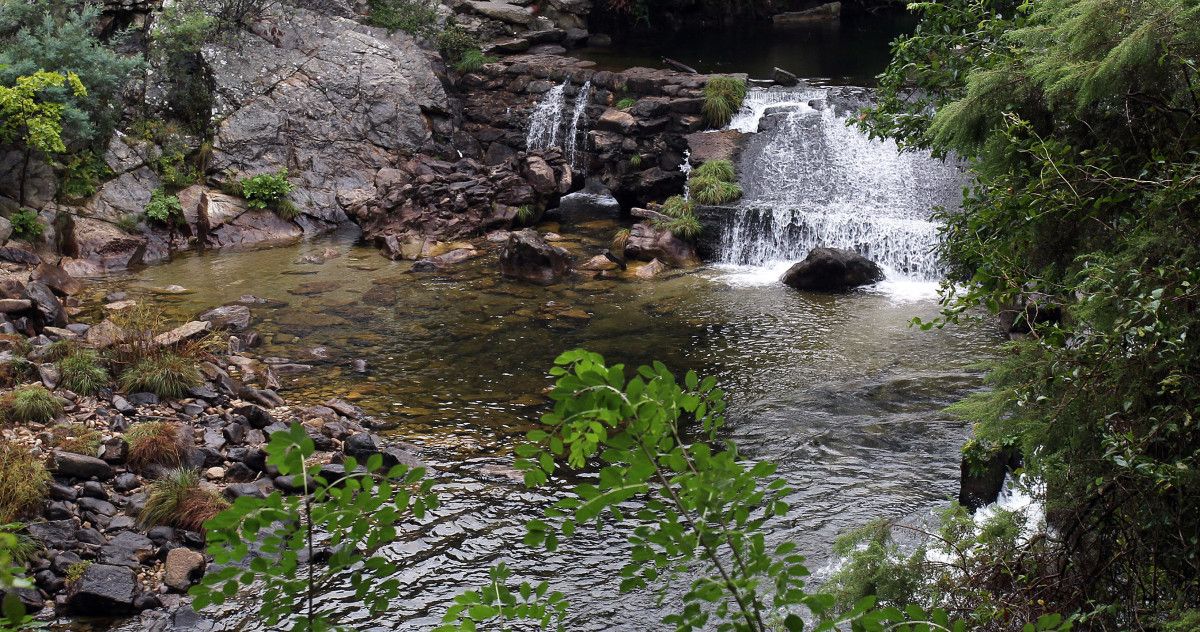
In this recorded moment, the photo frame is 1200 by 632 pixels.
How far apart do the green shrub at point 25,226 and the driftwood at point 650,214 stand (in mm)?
9488

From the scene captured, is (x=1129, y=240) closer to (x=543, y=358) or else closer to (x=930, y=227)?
(x=543, y=358)

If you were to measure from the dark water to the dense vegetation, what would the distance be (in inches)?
636

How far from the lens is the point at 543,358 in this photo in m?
10.9

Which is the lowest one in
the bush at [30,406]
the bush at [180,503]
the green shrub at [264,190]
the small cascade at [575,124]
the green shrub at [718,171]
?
the bush at [180,503]

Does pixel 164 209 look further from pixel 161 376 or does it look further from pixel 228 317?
pixel 161 376

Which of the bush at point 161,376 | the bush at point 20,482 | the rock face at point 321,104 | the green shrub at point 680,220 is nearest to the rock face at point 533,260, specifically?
the green shrub at point 680,220

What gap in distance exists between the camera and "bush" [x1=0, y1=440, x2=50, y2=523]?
6404mm

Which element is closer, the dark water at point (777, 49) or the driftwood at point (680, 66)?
the driftwood at point (680, 66)

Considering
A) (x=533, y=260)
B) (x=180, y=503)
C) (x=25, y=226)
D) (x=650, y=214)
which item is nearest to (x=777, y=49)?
(x=650, y=214)

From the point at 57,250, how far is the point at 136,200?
1.88m

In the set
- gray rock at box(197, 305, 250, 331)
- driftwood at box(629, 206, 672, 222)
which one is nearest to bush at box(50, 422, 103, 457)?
gray rock at box(197, 305, 250, 331)

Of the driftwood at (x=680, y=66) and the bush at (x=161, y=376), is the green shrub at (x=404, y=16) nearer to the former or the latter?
the driftwood at (x=680, y=66)

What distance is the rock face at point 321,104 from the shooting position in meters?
17.8

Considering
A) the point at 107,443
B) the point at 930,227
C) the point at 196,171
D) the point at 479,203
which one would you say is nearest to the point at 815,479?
the point at 107,443
